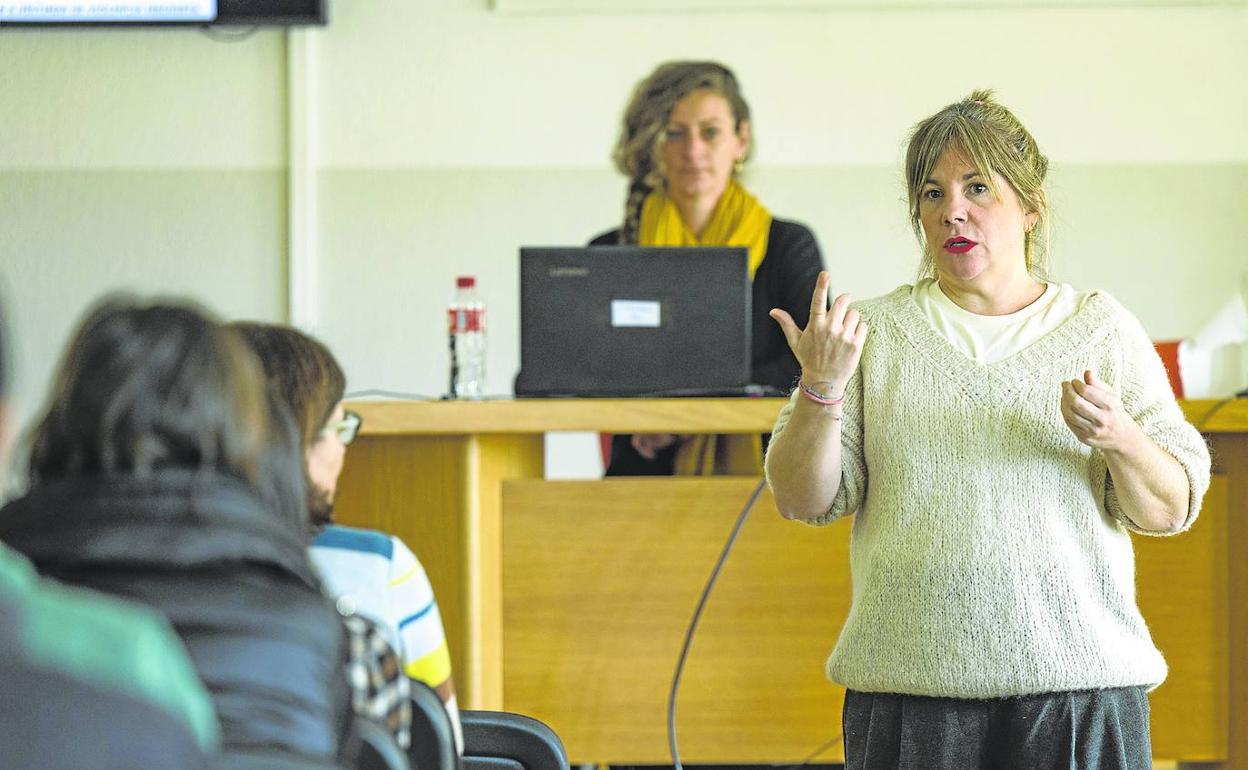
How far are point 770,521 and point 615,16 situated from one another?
99.3 inches

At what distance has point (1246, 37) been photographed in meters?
4.53

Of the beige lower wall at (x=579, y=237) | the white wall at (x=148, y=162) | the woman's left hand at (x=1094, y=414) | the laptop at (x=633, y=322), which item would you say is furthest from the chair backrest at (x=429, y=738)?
the white wall at (x=148, y=162)

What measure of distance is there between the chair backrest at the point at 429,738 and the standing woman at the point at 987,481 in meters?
0.60

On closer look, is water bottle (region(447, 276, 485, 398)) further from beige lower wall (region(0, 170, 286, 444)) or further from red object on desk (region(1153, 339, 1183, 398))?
beige lower wall (region(0, 170, 286, 444))

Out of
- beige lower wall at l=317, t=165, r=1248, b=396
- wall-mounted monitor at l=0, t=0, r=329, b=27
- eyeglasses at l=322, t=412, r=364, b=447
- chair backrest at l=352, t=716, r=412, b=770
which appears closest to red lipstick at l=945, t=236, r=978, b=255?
eyeglasses at l=322, t=412, r=364, b=447

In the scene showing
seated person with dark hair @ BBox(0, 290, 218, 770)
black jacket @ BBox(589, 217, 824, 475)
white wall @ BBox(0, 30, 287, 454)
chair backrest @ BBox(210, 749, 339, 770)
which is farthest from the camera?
white wall @ BBox(0, 30, 287, 454)

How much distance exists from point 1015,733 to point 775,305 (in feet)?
5.17

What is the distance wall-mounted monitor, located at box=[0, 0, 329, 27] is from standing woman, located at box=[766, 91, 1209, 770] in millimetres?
3227

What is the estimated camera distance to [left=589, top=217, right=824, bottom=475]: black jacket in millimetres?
2873

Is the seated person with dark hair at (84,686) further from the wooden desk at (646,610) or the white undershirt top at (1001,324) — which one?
the wooden desk at (646,610)

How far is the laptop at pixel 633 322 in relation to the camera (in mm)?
2543


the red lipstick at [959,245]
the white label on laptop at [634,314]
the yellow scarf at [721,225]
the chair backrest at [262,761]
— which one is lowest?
the chair backrest at [262,761]

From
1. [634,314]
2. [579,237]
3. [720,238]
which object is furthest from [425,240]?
[634,314]

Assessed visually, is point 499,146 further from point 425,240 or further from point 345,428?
point 345,428
